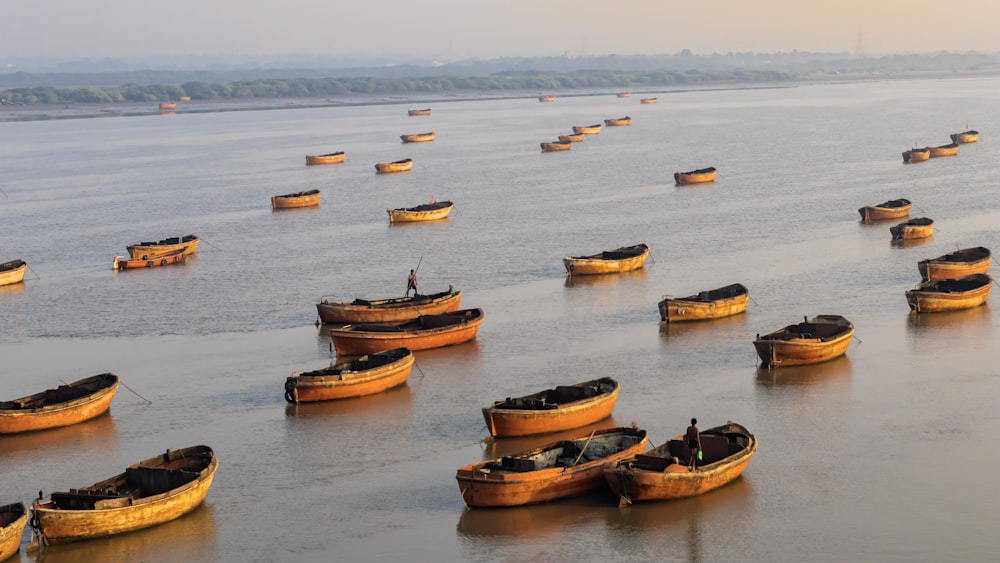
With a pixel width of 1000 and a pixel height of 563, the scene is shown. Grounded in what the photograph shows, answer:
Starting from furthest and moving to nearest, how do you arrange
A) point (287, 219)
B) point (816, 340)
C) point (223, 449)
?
point (287, 219) < point (816, 340) < point (223, 449)

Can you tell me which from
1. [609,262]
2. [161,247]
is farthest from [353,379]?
[161,247]

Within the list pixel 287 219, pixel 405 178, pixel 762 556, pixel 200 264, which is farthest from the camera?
pixel 405 178

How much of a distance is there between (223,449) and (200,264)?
33.3 m

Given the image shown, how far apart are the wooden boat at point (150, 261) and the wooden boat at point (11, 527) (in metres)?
38.6

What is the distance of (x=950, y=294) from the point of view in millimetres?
49469

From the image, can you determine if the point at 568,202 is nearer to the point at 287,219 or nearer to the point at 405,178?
the point at 287,219

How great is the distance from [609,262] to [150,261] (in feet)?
80.4

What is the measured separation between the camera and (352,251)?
230 feet

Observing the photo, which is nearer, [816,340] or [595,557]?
[595,557]

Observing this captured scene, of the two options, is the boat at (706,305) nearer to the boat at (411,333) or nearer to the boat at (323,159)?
the boat at (411,333)

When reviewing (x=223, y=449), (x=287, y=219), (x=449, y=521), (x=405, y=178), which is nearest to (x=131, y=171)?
(x=405, y=178)

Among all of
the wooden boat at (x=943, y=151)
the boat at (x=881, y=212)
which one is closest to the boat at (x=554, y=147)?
the wooden boat at (x=943, y=151)

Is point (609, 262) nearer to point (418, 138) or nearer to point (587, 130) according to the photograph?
point (418, 138)

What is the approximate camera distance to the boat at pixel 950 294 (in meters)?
49.2
